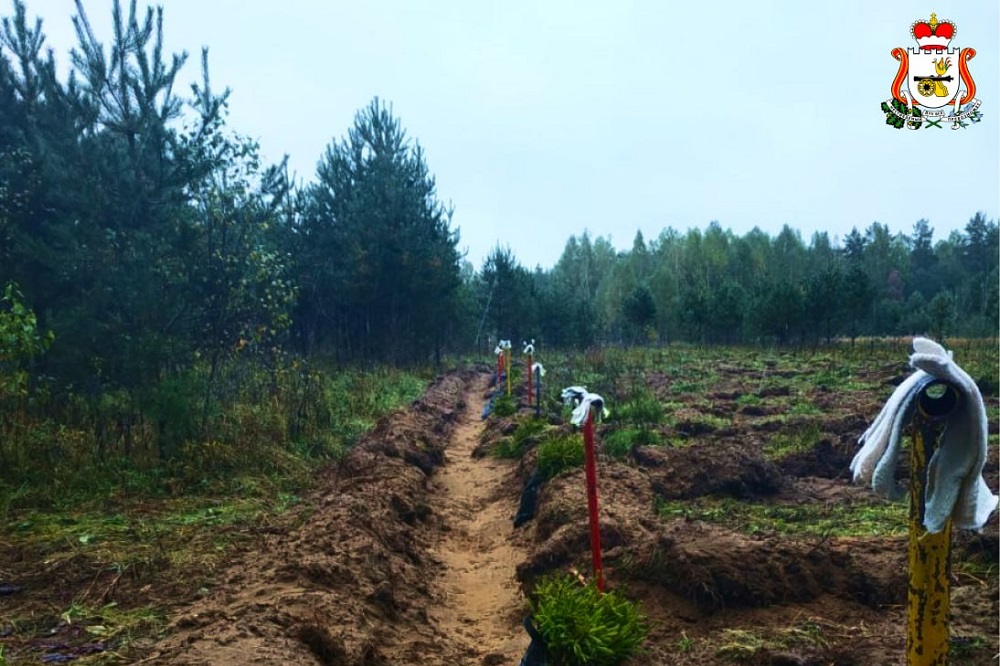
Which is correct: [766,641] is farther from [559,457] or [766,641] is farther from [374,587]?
[559,457]

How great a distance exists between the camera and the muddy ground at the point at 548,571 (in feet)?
11.8

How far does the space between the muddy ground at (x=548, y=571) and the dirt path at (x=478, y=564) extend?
0.06 ft

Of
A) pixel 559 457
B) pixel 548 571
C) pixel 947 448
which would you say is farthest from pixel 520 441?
pixel 947 448

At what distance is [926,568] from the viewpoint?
2.14 metres

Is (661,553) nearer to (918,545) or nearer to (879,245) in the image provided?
(918,545)

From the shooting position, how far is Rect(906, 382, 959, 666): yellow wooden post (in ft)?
6.95

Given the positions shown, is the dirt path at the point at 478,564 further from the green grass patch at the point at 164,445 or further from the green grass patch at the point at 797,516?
the green grass patch at the point at 164,445

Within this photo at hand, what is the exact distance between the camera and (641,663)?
3.53m

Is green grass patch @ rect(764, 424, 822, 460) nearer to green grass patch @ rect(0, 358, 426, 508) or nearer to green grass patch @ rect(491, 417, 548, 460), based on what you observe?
green grass patch @ rect(491, 417, 548, 460)

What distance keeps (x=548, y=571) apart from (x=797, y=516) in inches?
94.3

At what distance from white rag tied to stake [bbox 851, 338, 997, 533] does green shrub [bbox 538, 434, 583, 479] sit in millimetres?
5323

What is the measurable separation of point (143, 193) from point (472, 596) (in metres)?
7.46

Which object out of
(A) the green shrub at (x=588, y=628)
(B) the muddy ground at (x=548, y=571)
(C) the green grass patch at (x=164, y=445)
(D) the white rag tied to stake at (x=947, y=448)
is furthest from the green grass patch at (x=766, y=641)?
(C) the green grass patch at (x=164, y=445)

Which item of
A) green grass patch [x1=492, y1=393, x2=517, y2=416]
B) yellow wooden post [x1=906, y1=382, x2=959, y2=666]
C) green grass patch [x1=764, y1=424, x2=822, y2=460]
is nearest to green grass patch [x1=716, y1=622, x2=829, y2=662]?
yellow wooden post [x1=906, y1=382, x2=959, y2=666]
